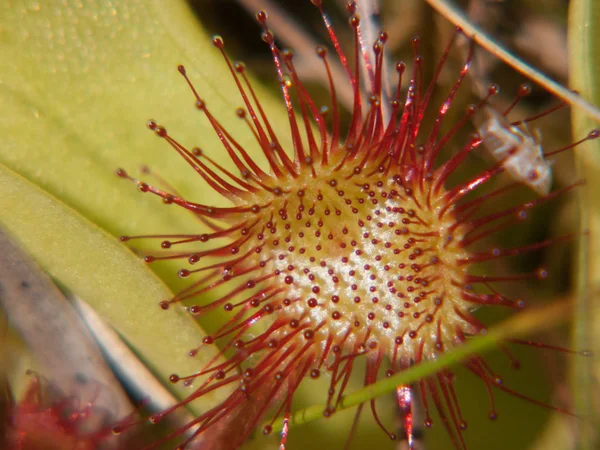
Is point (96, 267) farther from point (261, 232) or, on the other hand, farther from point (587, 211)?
point (587, 211)

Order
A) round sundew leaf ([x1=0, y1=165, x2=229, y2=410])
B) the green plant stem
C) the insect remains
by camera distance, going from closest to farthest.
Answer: the green plant stem → round sundew leaf ([x1=0, y1=165, x2=229, y2=410]) → the insect remains

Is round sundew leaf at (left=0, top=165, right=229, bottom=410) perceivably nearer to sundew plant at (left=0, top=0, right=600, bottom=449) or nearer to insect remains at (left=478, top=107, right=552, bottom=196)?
sundew plant at (left=0, top=0, right=600, bottom=449)

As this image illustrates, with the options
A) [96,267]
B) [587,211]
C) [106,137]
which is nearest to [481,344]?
[587,211]

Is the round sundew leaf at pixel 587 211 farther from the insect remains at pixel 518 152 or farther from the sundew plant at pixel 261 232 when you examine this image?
the insect remains at pixel 518 152

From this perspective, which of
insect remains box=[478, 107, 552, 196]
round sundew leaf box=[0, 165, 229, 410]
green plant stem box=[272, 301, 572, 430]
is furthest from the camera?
insect remains box=[478, 107, 552, 196]

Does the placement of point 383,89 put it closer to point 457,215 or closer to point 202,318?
point 457,215

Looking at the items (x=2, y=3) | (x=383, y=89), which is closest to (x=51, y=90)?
(x=2, y=3)

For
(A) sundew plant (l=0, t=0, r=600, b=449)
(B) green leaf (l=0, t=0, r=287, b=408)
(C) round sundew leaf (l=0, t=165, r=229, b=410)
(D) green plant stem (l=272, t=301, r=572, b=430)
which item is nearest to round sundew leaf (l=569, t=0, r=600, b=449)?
(A) sundew plant (l=0, t=0, r=600, b=449)

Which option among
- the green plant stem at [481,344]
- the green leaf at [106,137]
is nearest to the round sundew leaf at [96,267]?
the green leaf at [106,137]
